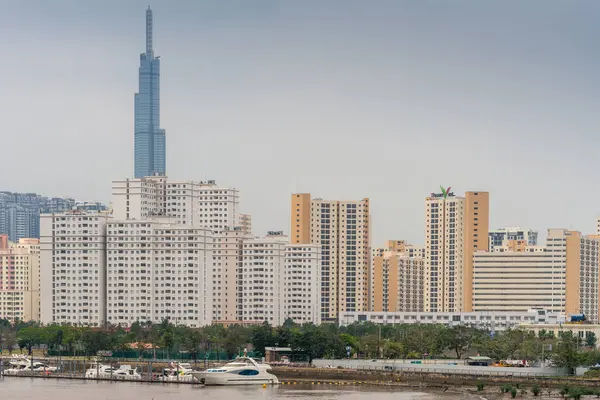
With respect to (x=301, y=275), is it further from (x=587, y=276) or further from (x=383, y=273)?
(x=587, y=276)

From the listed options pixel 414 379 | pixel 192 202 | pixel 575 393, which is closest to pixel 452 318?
pixel 192 202

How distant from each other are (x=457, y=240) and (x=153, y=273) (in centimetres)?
3365

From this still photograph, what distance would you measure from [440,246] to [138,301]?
34.5 metres

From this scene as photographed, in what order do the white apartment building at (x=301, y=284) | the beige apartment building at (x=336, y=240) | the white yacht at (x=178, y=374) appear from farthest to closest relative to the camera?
the beige apartment building at (x=336, y=240)
the white apartment building at (x=301, y=284)
the white yacht at (x=178, y=374)

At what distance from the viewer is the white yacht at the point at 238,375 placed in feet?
249

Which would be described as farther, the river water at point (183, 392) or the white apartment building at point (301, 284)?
the white apartment building at point (301, 284)

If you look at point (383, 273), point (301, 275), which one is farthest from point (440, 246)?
point (301, 275)

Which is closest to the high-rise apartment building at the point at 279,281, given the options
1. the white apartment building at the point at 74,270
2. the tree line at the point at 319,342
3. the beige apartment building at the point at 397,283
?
the white apartment building at the point at 74,270

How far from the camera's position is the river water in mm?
67688

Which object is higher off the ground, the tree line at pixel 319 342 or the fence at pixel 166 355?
the tree line at pixel 319 342

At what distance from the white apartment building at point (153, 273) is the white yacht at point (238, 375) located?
4550cm

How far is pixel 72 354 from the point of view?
103562 millimetres

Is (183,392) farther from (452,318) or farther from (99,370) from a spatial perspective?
(452,318)

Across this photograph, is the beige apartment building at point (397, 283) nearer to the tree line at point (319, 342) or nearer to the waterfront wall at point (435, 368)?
the tree line at point (319, 342)
